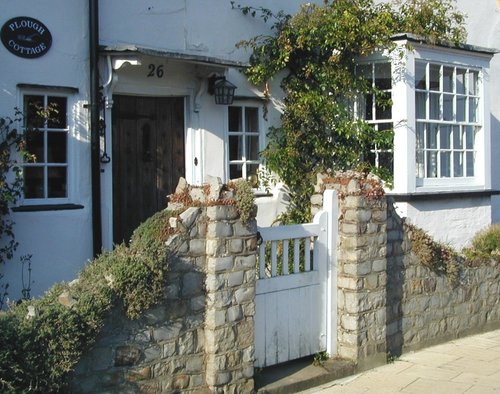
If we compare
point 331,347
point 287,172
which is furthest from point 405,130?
point 331,347

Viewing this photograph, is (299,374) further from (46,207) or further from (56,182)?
(56,182)

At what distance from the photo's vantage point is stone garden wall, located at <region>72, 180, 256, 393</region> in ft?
17.6

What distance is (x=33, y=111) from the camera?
820 centimetres

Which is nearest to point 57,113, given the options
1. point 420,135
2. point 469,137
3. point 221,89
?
point 221,89

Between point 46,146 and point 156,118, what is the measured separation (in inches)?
66.4

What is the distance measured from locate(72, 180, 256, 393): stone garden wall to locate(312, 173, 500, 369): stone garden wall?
4.68 feet

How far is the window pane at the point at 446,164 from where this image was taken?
11328mm

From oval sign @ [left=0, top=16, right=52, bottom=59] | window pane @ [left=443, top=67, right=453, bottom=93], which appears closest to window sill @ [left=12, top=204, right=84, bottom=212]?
oval sign @ [left=0, top=16, right=52, bottom=59]

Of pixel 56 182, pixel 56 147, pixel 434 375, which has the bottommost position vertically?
pixel 434 375

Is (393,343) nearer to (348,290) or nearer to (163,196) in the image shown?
(348,290)

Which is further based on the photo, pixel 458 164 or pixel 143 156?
pixel 458 164

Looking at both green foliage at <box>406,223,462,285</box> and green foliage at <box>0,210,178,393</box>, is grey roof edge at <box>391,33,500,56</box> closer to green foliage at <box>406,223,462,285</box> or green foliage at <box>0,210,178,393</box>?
green foliage at <box>406,223,462,285</box>

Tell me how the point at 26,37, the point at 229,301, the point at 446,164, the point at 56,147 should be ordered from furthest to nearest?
the point at 446,164 < the point at 56,147 < the point at 26,37 < the point at 229,301

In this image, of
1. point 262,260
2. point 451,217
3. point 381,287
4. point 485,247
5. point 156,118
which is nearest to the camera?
point 262,260
